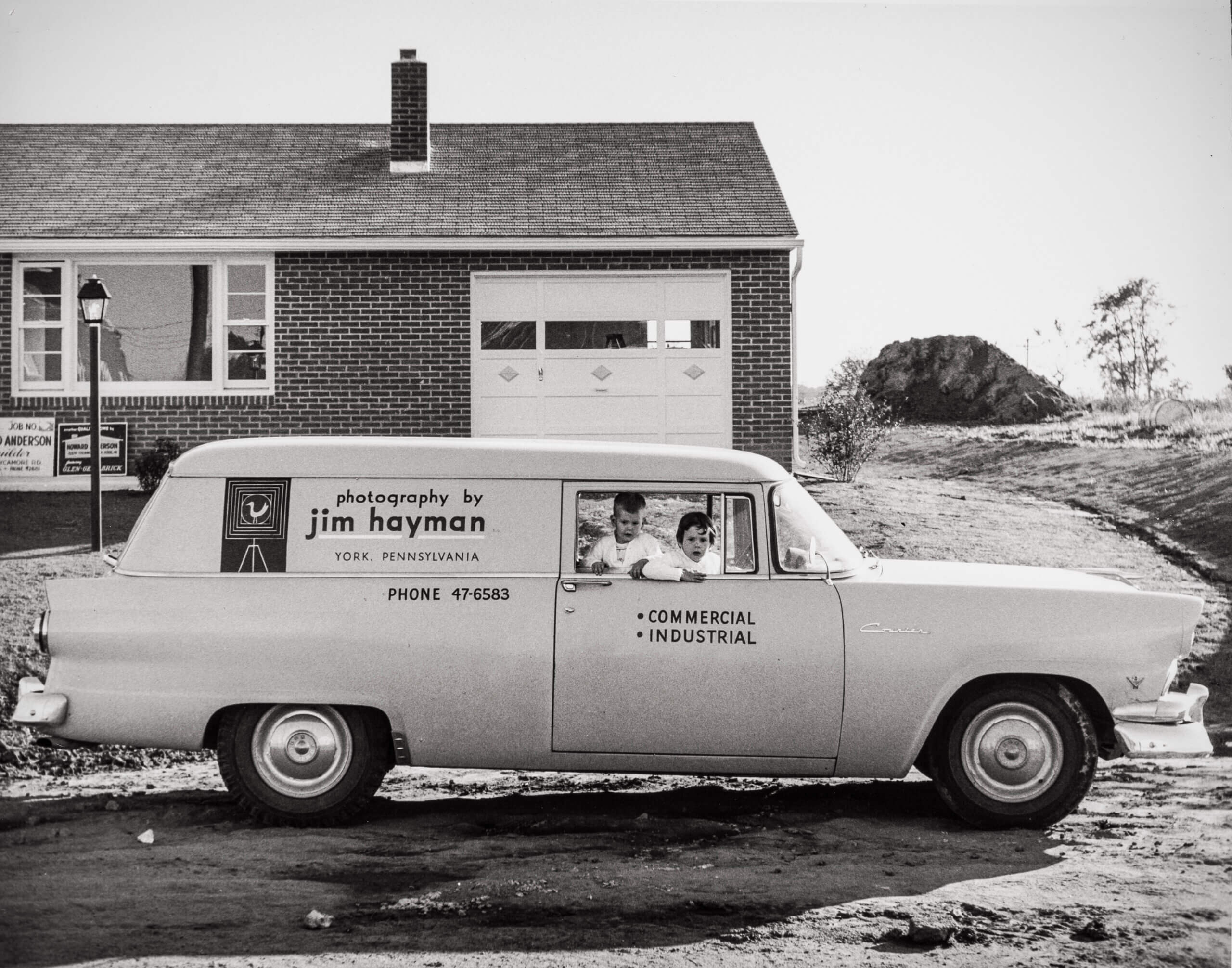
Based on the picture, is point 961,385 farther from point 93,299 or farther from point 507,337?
point 93,299

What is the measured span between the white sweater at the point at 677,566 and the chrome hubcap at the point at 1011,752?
55.3 inches

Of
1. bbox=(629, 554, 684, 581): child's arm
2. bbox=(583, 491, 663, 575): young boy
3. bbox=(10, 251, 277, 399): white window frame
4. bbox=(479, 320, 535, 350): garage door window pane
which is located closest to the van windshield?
bbox=(629, 554, 684, 581): child's arm

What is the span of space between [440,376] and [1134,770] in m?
10.0

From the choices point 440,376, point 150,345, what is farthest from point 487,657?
point 150,345

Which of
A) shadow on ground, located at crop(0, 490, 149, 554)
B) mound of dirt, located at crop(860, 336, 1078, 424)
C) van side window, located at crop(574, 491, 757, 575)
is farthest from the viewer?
mound of dirt, located at crop(860, 336, 1078, 424)

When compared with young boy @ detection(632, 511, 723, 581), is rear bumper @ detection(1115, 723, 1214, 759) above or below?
below

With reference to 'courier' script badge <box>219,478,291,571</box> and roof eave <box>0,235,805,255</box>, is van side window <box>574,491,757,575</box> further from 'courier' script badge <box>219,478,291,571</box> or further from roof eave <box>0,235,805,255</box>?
roof eave <box>0,235,805,255</box>

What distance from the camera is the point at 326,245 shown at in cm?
1549

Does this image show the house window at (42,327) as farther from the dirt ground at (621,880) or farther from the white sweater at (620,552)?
the white sweater at (620,552)

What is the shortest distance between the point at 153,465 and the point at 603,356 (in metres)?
5.35

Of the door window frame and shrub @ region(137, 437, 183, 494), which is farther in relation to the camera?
shrub @ region(137, 437, 183, 494)

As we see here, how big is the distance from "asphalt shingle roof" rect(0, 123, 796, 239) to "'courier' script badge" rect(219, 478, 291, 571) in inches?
381

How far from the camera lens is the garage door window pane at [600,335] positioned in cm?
1580

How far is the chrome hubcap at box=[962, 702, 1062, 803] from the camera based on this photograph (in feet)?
19.8
